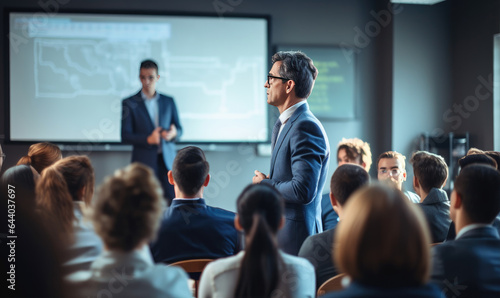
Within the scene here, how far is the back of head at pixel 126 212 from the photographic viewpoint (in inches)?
50.3

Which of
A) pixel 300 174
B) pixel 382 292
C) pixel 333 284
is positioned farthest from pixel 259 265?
pixel 300 174

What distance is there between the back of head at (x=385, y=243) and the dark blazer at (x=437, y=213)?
58.4 inches

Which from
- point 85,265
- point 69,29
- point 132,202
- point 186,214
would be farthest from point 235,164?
point 132,202

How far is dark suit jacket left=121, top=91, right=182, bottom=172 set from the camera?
15.8 ft

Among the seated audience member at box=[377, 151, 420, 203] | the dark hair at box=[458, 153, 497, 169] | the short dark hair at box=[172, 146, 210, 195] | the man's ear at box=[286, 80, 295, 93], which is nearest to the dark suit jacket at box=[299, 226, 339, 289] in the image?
the short dark hair at box=[172, 146, 210, 195]

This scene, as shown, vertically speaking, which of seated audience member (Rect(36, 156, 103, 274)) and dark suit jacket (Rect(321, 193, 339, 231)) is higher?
seated audience member (Rect(36, 156, 103, 274))

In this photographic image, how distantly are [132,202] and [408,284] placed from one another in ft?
2.26

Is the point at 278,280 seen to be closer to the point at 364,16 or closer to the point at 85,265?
the point at 85,265

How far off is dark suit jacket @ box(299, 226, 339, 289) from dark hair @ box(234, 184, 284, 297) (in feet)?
1.05

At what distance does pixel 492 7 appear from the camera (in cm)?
502

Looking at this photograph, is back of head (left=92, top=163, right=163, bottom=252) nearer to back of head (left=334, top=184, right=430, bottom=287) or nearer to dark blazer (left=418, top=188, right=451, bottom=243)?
back of head (left=334, top=184, right=430, bottom=287)

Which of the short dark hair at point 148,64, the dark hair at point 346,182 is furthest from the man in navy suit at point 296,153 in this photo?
the short dark hair at point 148,64

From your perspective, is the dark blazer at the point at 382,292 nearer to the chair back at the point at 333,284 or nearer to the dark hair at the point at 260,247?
the dark hair at the point at 260,247

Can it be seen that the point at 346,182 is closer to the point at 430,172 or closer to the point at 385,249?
the point at 430,172
